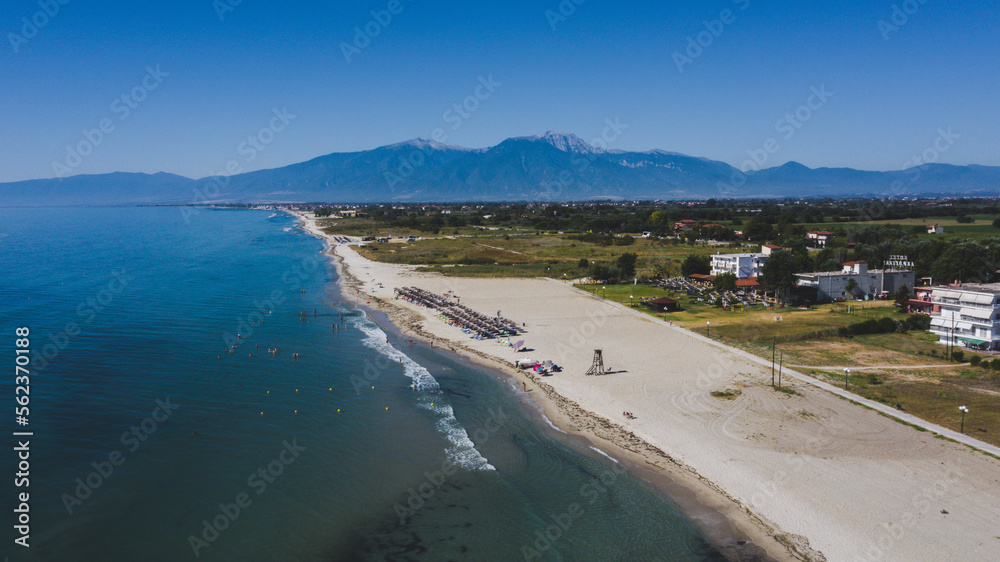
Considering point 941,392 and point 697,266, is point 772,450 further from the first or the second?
point 697,266

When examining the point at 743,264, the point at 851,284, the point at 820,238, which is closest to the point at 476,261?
the point at 743,264

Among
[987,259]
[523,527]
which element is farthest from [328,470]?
[987,259]

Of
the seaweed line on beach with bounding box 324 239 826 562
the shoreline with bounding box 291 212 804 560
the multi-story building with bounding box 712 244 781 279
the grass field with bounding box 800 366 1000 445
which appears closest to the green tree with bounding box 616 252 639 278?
the multi-story building with bounding box 712 244 781 279

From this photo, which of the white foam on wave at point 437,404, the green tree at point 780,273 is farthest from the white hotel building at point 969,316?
the white foam on wave at point 437,404

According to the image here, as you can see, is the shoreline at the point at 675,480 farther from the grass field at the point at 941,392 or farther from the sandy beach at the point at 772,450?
the grass field at the point at 941,392

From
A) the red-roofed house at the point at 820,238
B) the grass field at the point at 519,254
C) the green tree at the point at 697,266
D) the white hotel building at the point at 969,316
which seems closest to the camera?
the white hotel building at the point at 969,316

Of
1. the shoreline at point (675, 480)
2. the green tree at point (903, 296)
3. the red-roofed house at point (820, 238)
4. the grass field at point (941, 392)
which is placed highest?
the red-roofed house at point (820, 238)

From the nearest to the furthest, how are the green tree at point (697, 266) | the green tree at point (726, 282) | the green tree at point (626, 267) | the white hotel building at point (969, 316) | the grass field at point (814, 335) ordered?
the grass field at point (814, 335)
the white hotel building at point (969, 316)
the green tree at point (726, 282)
the green tree at point (697, 266)
the green tree at point (626, 267)
